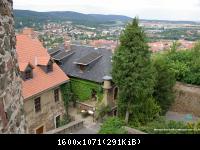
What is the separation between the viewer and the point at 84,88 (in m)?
22.8

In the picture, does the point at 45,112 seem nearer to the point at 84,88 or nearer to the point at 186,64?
the point at 84,88

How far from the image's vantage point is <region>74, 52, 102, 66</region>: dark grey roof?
75.1 feet

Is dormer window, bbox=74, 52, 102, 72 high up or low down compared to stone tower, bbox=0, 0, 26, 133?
down

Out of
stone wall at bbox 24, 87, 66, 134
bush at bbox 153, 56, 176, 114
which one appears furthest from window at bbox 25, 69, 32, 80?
bush at bbox 153, 56, 176, 114

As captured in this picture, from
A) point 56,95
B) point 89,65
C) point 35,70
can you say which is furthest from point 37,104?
point 89,65

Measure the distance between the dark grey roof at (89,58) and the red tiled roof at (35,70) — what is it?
2568mm

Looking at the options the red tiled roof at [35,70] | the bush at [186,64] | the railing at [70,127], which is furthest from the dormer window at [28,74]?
the bush at [186,64]

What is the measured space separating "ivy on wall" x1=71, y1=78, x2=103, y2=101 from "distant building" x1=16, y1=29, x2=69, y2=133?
2.16 m

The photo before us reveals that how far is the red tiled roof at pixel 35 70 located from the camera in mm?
18031

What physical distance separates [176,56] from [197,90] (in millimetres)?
4791

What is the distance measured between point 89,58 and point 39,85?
243 inches

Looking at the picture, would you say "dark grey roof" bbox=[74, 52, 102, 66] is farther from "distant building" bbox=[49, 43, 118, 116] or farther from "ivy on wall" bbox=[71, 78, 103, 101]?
"ivy on wall" bbox=[71, 78, 103, 101]
